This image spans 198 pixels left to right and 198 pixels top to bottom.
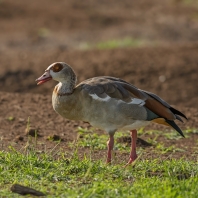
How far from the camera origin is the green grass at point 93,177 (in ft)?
18.6

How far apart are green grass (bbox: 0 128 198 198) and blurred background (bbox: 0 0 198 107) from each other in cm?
545

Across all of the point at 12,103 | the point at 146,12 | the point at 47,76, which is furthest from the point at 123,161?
the point at 146,12

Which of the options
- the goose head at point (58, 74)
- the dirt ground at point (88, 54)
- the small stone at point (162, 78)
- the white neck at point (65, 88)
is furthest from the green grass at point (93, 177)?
the small stone at point (162, 78)

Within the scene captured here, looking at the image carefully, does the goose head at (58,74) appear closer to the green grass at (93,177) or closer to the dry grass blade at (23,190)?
the green grass at (93,177)

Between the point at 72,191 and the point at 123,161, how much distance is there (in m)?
1.66

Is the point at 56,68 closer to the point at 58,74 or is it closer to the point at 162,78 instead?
the point at 58,74

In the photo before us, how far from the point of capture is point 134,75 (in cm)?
1316

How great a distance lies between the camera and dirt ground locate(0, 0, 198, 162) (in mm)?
9141

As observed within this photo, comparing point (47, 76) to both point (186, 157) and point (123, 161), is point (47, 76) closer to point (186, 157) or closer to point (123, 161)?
point (123, 161)

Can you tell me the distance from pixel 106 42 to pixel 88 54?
316 centimetres

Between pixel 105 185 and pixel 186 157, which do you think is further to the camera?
pixel 186 157

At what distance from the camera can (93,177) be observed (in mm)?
6195

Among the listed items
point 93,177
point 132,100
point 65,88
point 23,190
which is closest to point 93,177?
point 93,177

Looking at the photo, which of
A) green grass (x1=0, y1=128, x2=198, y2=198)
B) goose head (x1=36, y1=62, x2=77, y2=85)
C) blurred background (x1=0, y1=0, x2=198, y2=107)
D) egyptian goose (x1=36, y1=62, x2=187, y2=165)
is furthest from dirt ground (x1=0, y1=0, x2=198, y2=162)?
green grass (x1=0, y1=128, x2=198, y2=198)
